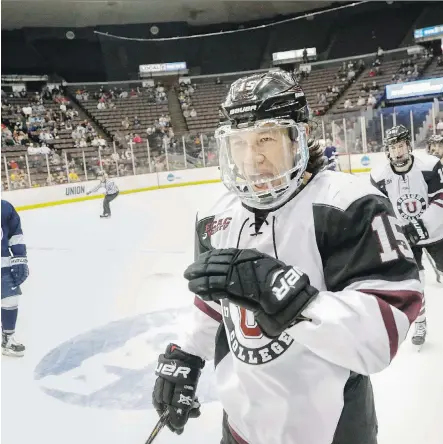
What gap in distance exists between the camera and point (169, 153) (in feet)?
34.1

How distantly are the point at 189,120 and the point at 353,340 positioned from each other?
16.0 metres

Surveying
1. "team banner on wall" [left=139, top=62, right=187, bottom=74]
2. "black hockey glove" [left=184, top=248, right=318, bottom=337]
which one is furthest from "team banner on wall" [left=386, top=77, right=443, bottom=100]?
"black hockey glove" [left=184, top=248, right=318, bottom=337]

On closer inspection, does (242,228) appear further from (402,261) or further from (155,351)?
(155,351)

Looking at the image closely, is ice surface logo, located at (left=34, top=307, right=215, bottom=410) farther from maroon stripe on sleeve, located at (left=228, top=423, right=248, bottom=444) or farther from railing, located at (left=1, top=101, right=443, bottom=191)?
railing, located at (left=1, top=101, right=443, bottom=191)

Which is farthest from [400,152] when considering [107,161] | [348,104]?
[348,104]

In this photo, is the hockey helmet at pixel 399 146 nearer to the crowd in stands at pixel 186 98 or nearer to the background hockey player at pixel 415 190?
the background hockey player at pixel 415 190

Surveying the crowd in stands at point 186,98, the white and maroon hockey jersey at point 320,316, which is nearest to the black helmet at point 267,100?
the white and maroon hockey jersey at point 320,316

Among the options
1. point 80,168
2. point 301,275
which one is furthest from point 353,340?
point 80,168

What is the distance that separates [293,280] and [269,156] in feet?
0.83

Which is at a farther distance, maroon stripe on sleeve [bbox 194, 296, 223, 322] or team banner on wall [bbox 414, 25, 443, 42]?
team banner on wall [bbox 414, 25, 443, 42]

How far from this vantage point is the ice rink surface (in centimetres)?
176

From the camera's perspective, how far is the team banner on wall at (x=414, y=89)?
512 inches

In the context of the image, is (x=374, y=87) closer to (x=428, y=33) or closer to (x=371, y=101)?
(x=371, y=101)

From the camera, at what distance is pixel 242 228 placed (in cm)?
90
